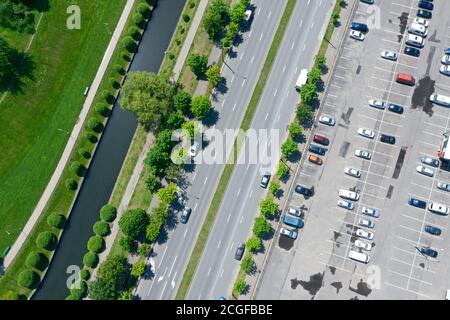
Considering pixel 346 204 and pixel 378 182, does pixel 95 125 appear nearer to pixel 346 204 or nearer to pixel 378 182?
pixel 346 204

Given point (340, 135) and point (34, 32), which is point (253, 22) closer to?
point (340, 135)

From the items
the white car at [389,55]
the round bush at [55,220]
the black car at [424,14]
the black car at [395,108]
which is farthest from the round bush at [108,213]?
the black car at [424,14]

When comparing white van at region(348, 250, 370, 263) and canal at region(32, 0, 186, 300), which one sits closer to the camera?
white van at region(348, 250, 370, 263)

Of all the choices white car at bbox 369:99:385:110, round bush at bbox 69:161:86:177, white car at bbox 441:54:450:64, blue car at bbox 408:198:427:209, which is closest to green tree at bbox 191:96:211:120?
round bush at bbox 69:161:86:177

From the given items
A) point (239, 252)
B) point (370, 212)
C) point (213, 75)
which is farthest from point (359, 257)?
point (213, 75)

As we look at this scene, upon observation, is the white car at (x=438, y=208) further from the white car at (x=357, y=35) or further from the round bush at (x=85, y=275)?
the round bush at (x=85, y=275)

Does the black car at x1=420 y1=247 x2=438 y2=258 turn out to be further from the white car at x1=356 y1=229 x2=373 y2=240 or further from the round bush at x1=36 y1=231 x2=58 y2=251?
the round bush at x1=36 y1=231 x2=58 y2=251

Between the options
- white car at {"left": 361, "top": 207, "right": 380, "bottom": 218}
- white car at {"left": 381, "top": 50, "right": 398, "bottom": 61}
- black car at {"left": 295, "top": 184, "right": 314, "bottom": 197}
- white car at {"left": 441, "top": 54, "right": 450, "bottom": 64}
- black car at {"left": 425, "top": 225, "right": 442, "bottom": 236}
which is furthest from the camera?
white car at {"left": 381, "top": 50, "right": 398, "bottom": 61}
